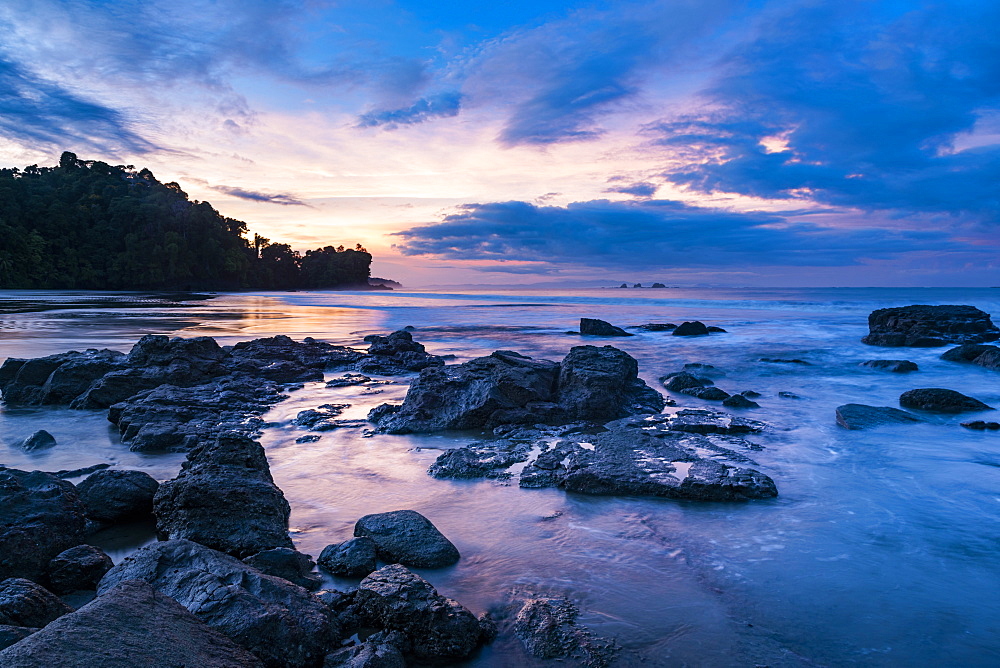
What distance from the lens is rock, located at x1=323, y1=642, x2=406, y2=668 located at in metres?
2.51

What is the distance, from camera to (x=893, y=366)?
13.3 metres

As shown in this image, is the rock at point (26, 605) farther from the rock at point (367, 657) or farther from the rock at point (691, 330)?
the rock at point (691, 330)

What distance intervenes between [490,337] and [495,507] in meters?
16.4

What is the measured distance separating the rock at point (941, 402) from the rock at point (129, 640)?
1019 cm

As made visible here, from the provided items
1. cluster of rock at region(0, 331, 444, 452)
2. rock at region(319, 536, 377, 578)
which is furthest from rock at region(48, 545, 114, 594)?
cluster of rock at region(0, 331, 444, 452)

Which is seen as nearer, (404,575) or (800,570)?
(404,575)

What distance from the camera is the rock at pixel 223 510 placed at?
12.6 ft

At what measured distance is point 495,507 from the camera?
190 inches

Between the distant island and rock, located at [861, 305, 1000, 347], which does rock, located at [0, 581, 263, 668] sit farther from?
the distant island

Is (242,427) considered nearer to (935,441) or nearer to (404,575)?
(404,575)

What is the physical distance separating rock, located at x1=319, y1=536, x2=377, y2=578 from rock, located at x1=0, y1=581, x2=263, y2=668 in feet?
4.16

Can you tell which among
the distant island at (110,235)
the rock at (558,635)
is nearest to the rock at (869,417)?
the rock at (558,635)

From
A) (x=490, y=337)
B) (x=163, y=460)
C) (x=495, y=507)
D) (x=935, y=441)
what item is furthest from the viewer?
(x=490, y=337)

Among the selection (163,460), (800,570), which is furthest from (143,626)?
(163,460)
